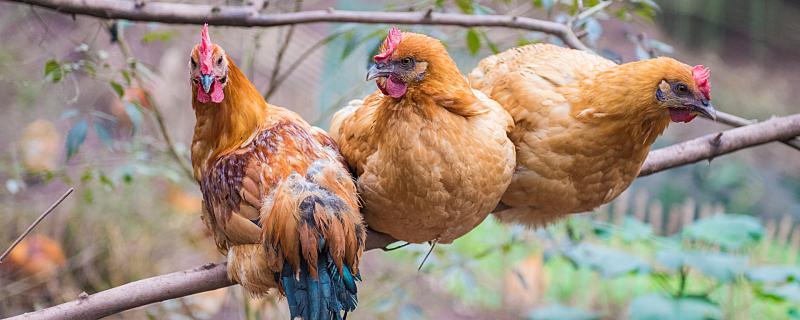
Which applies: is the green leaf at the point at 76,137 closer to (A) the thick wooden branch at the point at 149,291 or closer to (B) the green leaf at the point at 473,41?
(A) the thick wooden branch at the point at 149,291

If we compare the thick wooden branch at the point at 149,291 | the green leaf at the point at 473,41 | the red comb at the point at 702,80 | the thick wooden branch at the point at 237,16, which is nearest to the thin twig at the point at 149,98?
the thick wooden branch at the point at 237,16

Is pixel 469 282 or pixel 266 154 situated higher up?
pixel 266 154

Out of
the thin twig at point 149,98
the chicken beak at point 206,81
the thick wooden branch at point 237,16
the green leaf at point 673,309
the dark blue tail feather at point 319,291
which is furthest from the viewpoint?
the green leaf at point 673,309

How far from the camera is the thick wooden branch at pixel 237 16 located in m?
1.83

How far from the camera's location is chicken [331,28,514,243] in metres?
1.59

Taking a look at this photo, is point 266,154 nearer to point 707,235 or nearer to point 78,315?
point 78,315

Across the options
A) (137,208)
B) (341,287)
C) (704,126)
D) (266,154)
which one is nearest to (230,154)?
(266,154)

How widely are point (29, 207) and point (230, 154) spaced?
2.90m

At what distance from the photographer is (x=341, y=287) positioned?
1528 mm

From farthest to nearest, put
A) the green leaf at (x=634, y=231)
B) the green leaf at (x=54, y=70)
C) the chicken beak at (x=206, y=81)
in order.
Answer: the green leaf at (x=634, y=231) < the green leaf at (x=54, y=70) < the chicken beak at (x=206, y=81)

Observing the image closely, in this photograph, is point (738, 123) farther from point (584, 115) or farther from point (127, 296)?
point (127, 296)

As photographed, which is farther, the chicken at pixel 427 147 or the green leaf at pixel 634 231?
the green leaf at pixel 634 231

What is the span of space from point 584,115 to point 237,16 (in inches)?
36.5

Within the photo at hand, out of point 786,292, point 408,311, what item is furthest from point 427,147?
point 786,292
